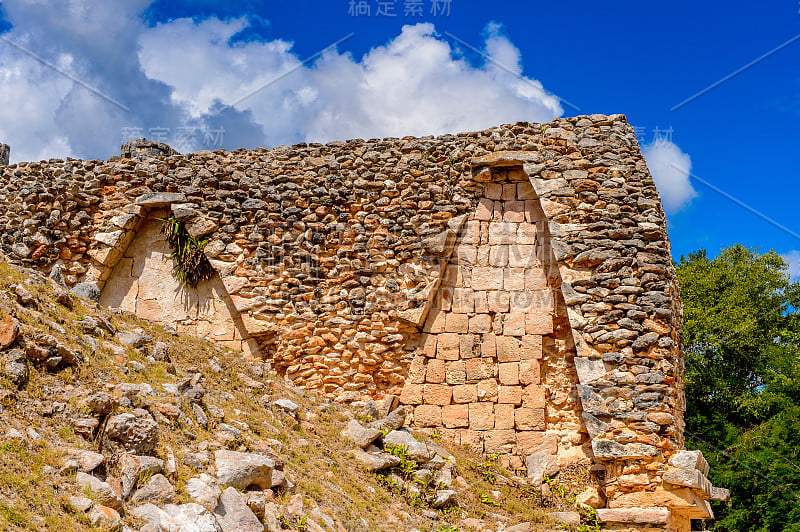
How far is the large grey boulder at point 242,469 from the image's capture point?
19.8 ft

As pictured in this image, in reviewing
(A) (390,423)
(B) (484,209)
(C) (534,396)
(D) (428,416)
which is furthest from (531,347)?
(A) (390,423)

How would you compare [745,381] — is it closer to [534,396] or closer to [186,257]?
[534,396]

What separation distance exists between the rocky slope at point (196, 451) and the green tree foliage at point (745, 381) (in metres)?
8.37

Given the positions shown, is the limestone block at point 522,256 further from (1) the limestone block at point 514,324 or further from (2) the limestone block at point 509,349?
(2) the limestone block at point 509,349

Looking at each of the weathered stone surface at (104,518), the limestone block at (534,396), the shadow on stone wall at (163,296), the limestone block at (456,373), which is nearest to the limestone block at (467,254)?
the limestone block at (456,373)

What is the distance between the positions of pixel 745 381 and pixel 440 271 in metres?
13.5

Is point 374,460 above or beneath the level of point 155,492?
above

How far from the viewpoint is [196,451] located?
6.28m

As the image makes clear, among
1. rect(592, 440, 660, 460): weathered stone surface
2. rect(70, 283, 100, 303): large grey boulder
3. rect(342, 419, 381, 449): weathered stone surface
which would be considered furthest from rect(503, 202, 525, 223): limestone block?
rect(70, 283, 100, 303): large grey boulder

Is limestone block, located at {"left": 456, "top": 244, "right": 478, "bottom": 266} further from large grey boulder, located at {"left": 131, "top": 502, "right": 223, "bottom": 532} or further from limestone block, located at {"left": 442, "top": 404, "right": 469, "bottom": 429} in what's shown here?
large grey boulder, located at {"left": 131, "top": 502, "right": 223, "bottom": 532}

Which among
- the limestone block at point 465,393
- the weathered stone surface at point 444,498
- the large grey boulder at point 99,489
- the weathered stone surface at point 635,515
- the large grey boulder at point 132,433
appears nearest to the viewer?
the large grey boulder at point 99,489

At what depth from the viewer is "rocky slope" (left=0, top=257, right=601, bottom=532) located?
5.10m

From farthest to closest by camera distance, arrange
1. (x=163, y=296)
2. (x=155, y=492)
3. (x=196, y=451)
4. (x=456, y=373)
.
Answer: (x=163, y=296)
(x=456, y=373)
(x=196, y=451)
(x=155, y=492)

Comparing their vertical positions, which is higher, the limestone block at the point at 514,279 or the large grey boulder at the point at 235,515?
the limestone block at the point at 514,279
